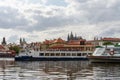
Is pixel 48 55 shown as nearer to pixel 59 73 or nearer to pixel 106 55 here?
pixel 106 55

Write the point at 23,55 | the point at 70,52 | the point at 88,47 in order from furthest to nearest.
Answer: the point at 88,47 < the point at 70,52 < the point at 23,55

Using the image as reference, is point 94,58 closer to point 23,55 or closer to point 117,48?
point 117,48

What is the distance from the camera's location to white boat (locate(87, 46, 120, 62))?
249 ft

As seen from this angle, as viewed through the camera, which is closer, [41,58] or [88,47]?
[41,58]

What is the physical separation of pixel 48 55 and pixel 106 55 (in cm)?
3858

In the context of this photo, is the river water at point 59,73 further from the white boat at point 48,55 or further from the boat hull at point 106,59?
the white boat at point 48,55

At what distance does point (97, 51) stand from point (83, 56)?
3386 centimetres

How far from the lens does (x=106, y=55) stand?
7894cm

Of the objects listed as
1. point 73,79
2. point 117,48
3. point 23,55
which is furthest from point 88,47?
point 73,79

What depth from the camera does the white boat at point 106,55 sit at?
249 ft

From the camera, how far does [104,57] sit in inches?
3002

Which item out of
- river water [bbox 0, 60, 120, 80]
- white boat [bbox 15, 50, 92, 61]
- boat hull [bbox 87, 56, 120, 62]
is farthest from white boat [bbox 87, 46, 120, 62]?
white boat [bbox 15, 50, 92, 61]

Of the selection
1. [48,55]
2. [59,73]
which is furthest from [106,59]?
[48,55]

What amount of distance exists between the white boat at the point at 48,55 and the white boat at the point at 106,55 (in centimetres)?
3011
